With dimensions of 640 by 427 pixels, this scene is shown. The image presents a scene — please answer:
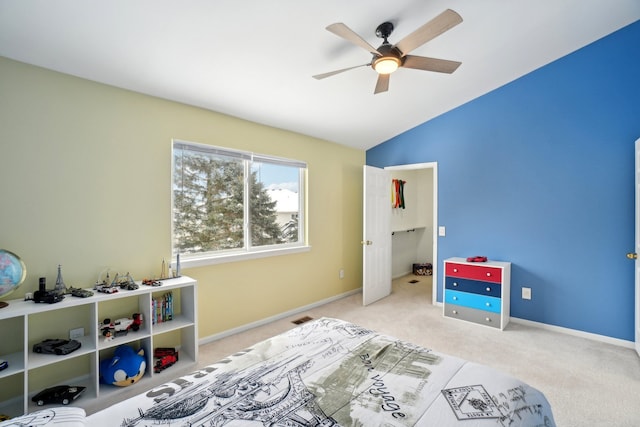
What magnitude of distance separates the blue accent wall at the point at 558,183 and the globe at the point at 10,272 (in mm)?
4314

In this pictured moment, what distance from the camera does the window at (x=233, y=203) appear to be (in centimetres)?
295

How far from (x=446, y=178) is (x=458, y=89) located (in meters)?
1.16

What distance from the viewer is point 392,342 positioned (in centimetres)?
→ 169

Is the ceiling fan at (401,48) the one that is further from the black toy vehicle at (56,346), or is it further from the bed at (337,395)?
the black toy vehicle at (56,346)

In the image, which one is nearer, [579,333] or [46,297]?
[46,297]

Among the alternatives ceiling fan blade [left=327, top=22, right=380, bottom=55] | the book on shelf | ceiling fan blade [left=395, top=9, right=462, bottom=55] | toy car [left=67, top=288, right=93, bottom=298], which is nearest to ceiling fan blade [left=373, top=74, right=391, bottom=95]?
ceiling fan blade [left=395, top=9, right=462, bottom=55]

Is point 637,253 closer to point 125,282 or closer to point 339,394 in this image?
point 339,394

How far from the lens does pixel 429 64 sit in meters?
2.20

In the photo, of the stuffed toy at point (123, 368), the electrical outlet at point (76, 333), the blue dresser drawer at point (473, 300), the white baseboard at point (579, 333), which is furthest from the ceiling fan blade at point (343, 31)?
the white baseboard at point (579, 333)

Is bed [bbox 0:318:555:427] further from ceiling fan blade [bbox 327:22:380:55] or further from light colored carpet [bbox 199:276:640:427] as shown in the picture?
ceiling fan blade [bbox 327:22:380:55]

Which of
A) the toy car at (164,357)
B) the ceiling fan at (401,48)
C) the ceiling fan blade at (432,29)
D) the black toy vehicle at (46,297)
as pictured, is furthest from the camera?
the toy car at (164,357)

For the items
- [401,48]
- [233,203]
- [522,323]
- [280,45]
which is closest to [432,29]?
[401,48]

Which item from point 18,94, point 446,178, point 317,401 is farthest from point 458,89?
point 18,94

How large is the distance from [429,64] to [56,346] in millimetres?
3320
